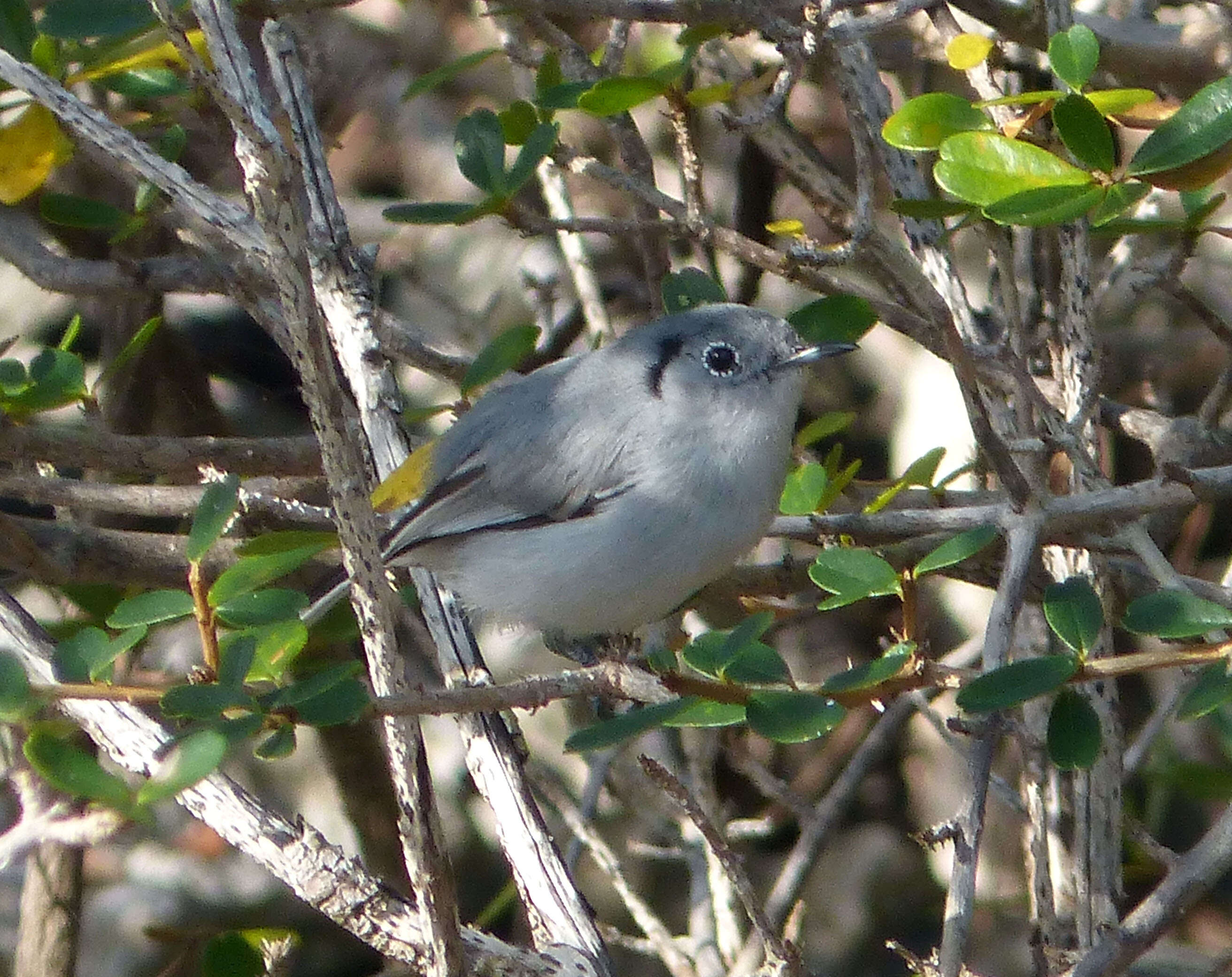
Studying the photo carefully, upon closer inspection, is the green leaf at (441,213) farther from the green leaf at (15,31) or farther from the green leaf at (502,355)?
the green leaf at (15,31)

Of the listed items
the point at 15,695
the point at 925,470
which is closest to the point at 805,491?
the point at 925,470

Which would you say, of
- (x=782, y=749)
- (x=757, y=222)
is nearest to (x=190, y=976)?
(x=782, y=749)

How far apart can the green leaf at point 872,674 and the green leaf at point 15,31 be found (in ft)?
5.56

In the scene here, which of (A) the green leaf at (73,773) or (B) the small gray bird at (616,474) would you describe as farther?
(B) the small gray bird at (616,474)

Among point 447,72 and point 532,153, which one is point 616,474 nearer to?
point 532,153

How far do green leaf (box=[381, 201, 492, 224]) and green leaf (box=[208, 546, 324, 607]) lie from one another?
2.08 ft

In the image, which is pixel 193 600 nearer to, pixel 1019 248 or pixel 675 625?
pixel 675 625

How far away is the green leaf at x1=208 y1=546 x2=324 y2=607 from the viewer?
5.85ft

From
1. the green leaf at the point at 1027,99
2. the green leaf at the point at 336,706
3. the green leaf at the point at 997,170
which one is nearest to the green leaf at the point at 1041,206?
the green leaf at the point at 997,170

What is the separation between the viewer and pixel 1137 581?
8.19 ft

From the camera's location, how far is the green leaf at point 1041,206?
1768 millimetres

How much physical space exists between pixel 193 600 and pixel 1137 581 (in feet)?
5.17

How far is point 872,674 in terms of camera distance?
5.27 feet

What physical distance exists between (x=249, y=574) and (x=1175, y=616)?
110 centimetres
